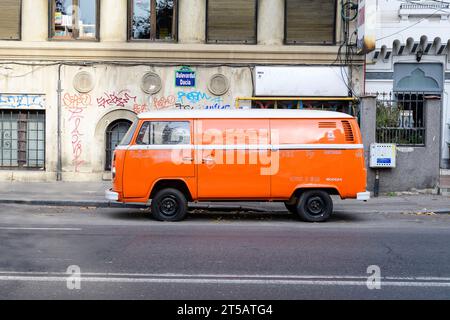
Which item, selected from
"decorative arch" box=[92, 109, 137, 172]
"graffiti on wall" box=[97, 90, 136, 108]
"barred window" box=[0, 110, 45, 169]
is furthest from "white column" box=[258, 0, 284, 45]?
"barred window" box=[0, 110, 45, 169]

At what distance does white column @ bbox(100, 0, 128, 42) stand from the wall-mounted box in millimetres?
8749

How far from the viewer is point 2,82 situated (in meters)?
19.7

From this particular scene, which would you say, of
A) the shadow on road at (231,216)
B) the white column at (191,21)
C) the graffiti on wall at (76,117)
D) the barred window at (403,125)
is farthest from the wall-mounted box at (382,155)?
the graffiti on wall at (76,117)

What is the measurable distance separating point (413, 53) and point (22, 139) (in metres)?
13.0

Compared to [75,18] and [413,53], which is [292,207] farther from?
[75,18]

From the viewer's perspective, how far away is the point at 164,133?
41.1 ft

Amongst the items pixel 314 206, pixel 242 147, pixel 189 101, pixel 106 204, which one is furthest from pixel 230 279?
pixel 189 101

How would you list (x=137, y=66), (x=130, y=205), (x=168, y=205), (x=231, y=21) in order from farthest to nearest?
(x=231, y=21) → (x=137, y=66) → (x=130, y=205) → (x=168, y=205)

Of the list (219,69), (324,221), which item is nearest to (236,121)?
(324,221)

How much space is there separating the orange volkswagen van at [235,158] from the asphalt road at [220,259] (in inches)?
23.4

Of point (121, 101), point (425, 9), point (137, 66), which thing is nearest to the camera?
point (425, 9)

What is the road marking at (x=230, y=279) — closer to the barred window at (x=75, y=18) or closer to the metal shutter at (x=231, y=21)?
the metal shutter at (x=231, y=21)

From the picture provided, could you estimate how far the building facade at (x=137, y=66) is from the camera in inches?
773

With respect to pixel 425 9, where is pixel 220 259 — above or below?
below
